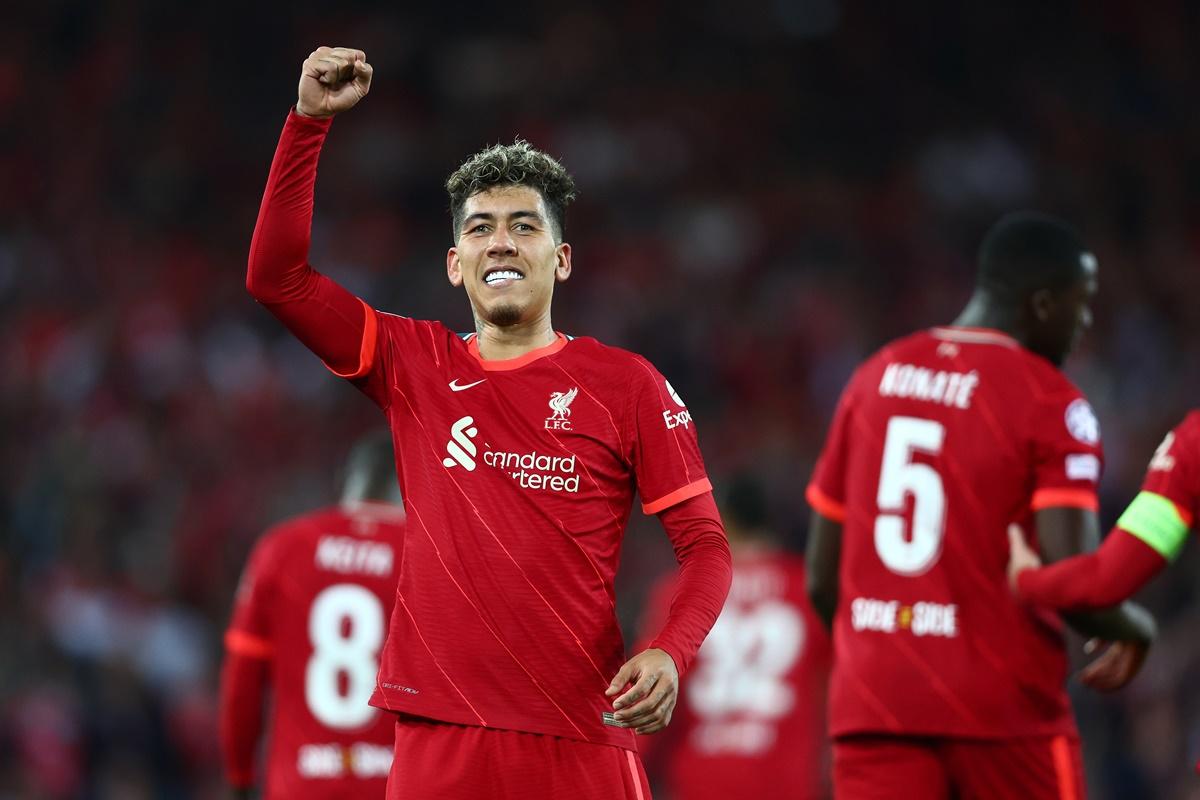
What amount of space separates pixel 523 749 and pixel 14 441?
9.78 meters

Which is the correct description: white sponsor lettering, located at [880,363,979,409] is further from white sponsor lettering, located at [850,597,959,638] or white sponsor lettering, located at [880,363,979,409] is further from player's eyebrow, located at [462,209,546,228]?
player's eyebrow, located at [462,209,546,228]

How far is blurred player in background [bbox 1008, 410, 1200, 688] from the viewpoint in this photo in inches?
162

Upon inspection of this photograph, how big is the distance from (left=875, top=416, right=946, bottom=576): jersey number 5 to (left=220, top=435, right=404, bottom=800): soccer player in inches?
75.5

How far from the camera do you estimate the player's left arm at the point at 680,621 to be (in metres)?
3.29

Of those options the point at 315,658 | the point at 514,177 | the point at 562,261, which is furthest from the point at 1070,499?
the point at 315,658

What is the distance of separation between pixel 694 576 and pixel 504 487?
1.52 feet

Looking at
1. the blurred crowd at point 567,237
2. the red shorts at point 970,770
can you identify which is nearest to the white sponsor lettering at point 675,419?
the red shorts at point 970,770

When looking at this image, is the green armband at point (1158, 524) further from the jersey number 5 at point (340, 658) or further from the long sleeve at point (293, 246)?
the jersey number 5 at point (340, 658)

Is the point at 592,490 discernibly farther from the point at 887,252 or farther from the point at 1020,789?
the point at 887,252

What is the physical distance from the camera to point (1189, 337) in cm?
1269

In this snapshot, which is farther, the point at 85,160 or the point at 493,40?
the point at 493,40

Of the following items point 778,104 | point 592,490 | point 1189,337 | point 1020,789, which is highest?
point 778,104

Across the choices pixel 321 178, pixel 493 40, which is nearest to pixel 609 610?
pixel 321 178

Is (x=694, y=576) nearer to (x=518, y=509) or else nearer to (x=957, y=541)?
(x=518, y=509)
